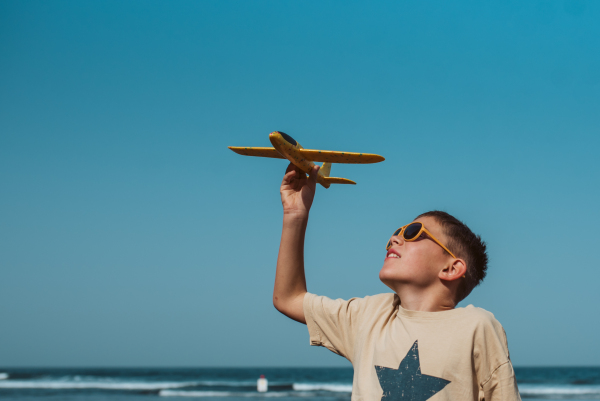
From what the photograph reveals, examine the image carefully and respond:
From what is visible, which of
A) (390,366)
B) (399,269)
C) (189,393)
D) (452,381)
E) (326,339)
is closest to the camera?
(452,381)

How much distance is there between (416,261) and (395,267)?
10cm

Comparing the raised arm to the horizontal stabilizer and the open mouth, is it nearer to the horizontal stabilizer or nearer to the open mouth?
the open mouth

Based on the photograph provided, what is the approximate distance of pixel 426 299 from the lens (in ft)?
6.45

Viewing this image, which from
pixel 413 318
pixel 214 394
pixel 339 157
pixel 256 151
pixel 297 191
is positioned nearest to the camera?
pixel 413 318

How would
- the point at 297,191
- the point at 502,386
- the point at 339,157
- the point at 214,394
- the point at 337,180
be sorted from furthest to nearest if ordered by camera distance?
1. the point at 214,394
2. the point at 337,180
3. the point at 339,157
4. the point at 297,191
5. the point at 502,386

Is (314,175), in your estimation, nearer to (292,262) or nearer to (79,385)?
(292,262)

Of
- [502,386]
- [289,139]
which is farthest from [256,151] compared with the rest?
[502,386]

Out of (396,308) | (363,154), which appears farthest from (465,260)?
(363,154)

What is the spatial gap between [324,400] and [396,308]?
1732 cm

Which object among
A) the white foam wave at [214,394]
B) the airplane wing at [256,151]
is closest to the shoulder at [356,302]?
the airplane wing at [256,151]

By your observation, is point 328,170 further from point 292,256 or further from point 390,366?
point 390,366

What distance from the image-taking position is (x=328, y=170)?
3904 millimetres

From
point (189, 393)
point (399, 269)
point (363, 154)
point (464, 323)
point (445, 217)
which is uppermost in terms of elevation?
point (363, 154)

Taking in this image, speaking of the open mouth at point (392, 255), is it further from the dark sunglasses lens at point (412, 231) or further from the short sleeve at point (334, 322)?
the short sleeve at point (334, 322)
